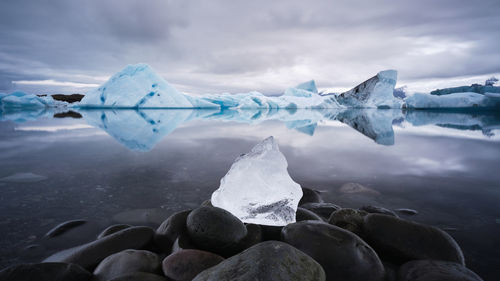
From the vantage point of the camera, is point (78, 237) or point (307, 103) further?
point (307, 103)

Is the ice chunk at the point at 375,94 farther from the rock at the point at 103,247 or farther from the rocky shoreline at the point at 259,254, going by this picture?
the rock at the point at 103,247

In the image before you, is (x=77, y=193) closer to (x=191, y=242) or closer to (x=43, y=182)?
(x=43, y=182)

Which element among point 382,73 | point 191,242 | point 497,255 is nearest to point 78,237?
point 191,242

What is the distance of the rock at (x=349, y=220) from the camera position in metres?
2.08

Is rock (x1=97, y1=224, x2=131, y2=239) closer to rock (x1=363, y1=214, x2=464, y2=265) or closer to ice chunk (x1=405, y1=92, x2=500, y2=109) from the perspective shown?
rock (x1=363, y1=214, x2=464, y2=265)

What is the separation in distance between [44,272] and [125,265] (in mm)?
384

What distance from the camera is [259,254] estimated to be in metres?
1.24

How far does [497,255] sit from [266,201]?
1704 mm

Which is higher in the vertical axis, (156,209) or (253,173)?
(253,173)

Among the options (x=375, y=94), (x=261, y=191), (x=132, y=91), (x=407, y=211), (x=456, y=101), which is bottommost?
(x=407, y=211)

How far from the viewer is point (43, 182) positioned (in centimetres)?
340

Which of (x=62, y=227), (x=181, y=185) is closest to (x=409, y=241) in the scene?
(x=181, y=185)

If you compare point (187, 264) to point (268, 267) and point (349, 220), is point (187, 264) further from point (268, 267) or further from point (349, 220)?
point (349, 220)

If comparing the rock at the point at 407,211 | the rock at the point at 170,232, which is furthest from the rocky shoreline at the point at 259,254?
the rock at the point at 407,211
